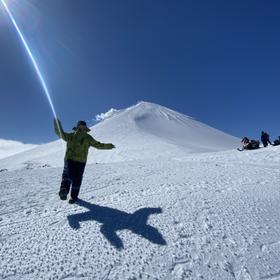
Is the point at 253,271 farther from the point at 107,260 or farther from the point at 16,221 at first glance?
the point at 16,221

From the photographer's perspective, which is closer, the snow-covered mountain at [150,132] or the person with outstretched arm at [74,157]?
the person with outstretched arm at [74,157]

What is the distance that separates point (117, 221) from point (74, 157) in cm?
177

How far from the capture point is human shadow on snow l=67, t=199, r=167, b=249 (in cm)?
377

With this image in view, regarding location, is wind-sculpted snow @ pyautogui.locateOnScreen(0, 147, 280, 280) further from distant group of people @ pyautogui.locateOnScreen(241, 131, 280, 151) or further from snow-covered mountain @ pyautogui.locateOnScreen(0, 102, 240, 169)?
snow-covered mountain @ pyautogui.locateOnScreen(0, 102, 240, 169)

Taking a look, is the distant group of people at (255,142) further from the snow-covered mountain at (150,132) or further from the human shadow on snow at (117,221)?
the snow-covered mountain at (150,132)

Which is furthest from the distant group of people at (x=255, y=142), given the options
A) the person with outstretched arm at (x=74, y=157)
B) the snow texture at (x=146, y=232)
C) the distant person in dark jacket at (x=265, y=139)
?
the person with outstretched arm at (x=74, y=157)

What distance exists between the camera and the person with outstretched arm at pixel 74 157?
5.35 m

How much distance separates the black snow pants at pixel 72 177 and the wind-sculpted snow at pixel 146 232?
0.29 meters

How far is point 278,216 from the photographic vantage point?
4.51 meters

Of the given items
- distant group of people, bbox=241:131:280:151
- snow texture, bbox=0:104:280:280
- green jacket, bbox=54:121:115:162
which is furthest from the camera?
distant group of people, bbox=241:131:280:151

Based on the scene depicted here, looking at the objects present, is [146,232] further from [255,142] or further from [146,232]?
[255,142]

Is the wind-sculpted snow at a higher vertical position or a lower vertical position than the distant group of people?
lower

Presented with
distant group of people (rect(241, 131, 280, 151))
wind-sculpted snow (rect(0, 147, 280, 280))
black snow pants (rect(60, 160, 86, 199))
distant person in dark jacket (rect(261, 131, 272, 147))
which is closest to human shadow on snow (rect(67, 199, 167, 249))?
wind-sculpted snow (rect(0, 147, 280, 280))

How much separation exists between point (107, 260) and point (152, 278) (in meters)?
0.60
